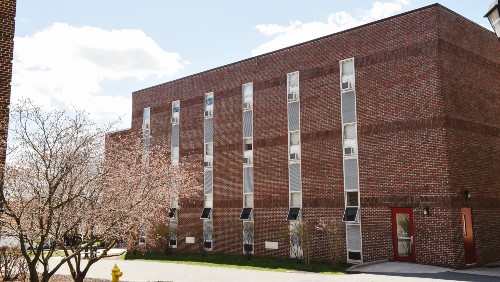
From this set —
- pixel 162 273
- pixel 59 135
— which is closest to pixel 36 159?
A: pixel 59 135

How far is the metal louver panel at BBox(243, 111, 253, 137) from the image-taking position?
97.1 ft

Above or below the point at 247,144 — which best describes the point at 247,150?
below

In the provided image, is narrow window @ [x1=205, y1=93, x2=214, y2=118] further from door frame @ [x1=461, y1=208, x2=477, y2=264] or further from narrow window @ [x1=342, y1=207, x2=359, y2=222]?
door frame @ [x1=461, y1=208, x2=477, y2=264]

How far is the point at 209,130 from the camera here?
106 ft

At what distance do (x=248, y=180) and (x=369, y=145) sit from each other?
8.31 m

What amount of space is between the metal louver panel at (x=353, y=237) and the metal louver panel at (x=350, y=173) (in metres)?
1.95

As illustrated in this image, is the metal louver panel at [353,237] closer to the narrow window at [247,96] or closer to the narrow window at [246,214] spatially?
the narrow window at [246,214]

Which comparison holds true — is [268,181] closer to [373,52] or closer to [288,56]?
[288,56]

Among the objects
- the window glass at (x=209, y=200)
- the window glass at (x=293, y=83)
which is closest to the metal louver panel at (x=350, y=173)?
the window glass at (x=293, y=83)

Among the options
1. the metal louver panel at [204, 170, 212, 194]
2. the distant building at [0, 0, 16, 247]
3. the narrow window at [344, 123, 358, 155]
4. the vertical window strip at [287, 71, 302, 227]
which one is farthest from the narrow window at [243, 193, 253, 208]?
the distant building at [0, 0, 16, 247]

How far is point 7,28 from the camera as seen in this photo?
46.2ft

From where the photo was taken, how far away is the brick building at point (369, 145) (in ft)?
70.8

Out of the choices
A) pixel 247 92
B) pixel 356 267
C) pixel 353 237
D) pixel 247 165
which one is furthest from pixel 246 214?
pixel 356 267

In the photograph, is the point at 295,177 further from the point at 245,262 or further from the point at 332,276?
the point at 332,276
